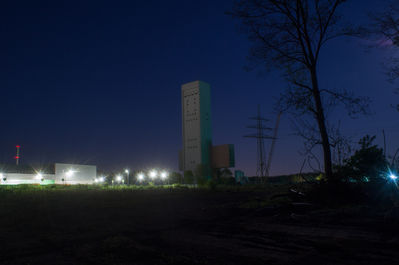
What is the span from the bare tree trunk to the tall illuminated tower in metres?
41.5

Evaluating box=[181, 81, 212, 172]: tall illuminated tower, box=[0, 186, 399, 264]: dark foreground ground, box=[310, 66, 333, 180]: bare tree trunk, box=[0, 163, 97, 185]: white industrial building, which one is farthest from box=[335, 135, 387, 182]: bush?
box=[0, 163, 97, 185]: white industrial building

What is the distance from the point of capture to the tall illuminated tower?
5103 centimetres

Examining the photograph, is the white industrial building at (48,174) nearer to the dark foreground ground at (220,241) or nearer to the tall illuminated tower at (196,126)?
the tall illuminated tower at (196,126)

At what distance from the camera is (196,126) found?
5147 centimetres

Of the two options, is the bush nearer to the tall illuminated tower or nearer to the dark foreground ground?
the dark foreground ground

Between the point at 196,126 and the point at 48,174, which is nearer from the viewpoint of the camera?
the point at 196,126

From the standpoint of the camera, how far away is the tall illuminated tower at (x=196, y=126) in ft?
167

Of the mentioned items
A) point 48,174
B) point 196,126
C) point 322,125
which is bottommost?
point 48,174

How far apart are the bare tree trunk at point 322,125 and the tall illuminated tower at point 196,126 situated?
4155 cm

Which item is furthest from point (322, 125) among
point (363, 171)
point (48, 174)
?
point (48, 174)

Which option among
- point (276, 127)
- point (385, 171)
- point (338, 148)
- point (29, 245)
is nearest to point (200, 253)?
point (29, 245)

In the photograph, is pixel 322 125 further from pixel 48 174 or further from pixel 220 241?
pixel 48 174

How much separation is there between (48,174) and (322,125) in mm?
60596

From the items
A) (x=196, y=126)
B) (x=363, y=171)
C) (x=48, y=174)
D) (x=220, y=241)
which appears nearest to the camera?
(x=220, y=241)
